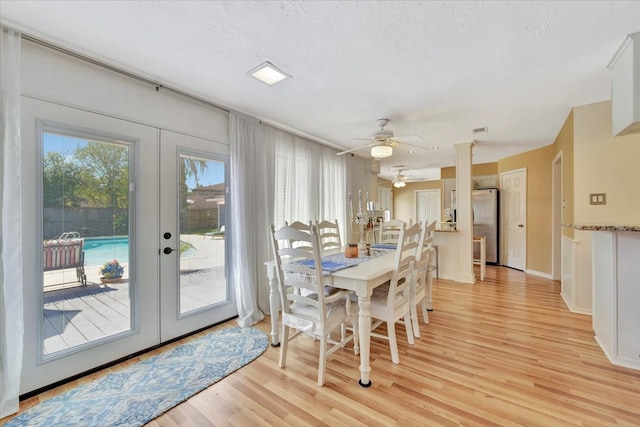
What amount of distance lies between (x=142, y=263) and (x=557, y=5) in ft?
11.6

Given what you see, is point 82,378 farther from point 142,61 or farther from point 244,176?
point 142,61

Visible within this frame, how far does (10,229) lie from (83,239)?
1.43ft

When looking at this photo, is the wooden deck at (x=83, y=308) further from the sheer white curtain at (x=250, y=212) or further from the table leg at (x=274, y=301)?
the table leg at (x=274, y=301)

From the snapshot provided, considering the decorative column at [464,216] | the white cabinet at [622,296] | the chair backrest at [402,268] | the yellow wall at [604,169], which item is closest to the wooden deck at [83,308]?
the chair backrest at [402,268]

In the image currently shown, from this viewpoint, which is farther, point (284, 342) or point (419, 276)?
point (419, 276)

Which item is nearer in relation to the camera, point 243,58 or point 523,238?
point 243,58

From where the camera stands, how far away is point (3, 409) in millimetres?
1680

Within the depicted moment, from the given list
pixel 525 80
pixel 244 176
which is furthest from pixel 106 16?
pixel 525 80

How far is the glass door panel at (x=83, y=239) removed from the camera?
1.97 meters

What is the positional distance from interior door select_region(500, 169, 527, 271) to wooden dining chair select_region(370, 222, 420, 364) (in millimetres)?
4584

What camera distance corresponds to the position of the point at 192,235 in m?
2.85

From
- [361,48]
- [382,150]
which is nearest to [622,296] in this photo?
[382,150]

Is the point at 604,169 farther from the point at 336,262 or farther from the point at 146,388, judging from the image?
the point at 146,388

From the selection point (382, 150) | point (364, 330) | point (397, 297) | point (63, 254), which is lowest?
point (364, 330)
